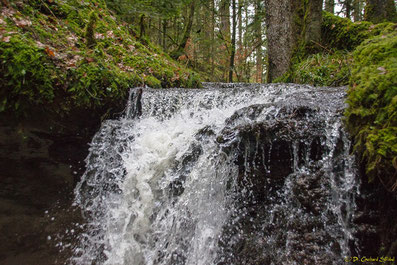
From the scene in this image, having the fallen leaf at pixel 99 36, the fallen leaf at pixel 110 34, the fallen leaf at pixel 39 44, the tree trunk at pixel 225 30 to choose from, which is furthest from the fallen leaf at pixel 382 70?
the tree trunk at pixel 225 30

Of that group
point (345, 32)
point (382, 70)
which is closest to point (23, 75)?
point (382, 70)

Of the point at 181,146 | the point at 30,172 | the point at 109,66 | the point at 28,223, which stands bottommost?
the point at 28,223

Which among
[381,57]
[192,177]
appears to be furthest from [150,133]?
[381,57]

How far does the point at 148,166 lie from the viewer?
9.91 ft

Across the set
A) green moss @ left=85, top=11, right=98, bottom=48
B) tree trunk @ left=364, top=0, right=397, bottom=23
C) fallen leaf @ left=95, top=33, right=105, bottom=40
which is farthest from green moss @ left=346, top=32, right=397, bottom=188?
tree trunk @ left=364, top=0, right=397, bottom=23

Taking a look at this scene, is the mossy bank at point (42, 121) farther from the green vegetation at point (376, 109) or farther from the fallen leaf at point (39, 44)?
the green vegetation at point (376, 109)

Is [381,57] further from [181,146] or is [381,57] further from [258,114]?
[181,146]

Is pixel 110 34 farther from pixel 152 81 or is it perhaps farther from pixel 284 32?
pixel 284 32

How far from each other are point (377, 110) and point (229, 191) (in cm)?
153

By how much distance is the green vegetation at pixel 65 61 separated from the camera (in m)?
2.92

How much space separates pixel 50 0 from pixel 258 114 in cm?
469

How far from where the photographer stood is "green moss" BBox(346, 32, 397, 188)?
66.0 inches

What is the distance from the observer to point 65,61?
11.3ft

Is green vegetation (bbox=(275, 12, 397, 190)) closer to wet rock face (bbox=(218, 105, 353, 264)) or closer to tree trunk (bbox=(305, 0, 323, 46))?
wet rock face (bbox=(218, 105, 353, 264))
